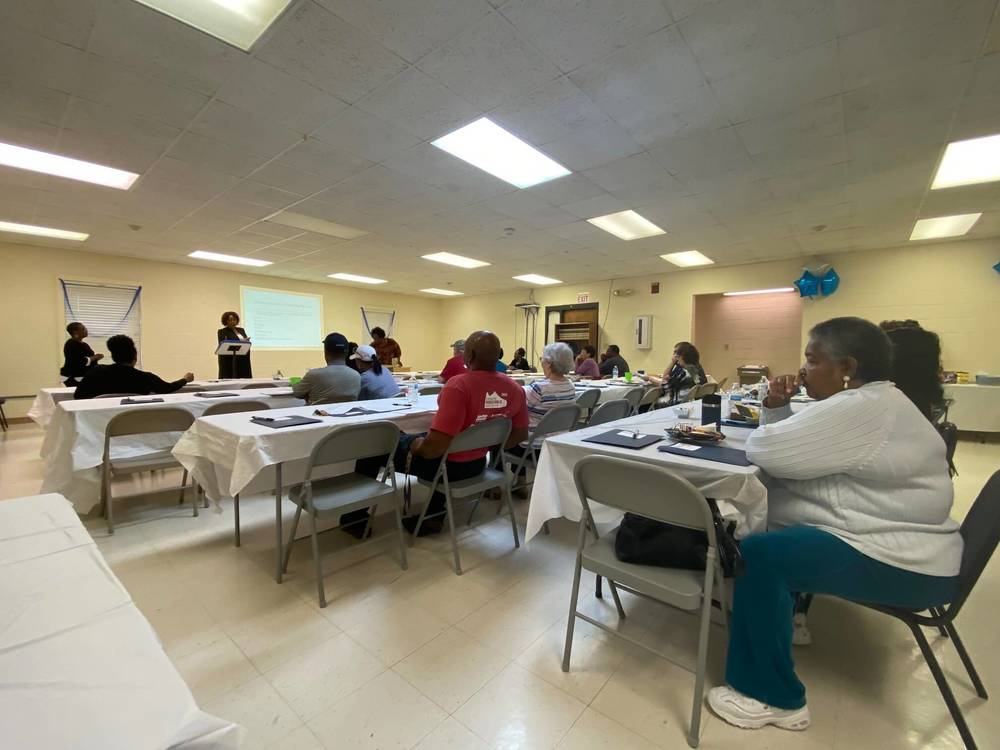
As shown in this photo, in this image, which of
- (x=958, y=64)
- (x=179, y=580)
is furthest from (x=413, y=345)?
(x=958, y=64)

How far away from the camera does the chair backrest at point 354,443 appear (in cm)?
190

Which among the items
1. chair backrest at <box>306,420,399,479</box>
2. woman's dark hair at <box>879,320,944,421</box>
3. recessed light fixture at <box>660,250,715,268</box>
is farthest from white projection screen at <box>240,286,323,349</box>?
woman's dark hair at <box>879,320,944,421</box>

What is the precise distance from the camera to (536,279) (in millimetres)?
9172

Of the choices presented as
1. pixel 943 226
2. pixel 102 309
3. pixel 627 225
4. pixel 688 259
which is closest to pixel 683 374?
pixel 627 225

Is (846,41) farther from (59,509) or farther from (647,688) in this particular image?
(59,509)

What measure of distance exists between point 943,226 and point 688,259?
119 inches

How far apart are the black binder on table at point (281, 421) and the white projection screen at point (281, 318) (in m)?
7.62

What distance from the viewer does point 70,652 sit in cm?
54

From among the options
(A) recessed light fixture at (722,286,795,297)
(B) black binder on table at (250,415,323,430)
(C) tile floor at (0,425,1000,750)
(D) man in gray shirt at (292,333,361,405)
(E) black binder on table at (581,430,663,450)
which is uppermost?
(A) recessed light fixture at (722,286,795,297)

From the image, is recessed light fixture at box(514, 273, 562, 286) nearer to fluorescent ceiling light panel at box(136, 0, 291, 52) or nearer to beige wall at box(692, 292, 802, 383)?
beige wall at box(692, 292, 802, 383)

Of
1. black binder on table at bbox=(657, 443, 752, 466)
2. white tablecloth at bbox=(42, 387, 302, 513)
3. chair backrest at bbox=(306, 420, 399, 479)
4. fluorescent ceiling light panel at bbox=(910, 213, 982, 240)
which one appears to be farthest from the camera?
fluorescent ceiling light panel at bbox=(910, 213, 982, 240)

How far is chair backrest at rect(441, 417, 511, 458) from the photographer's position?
7.25 ft

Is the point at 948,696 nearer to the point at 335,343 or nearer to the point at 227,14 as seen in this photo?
the point at 335,343

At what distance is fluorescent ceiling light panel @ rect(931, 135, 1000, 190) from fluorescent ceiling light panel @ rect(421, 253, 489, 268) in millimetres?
5593
